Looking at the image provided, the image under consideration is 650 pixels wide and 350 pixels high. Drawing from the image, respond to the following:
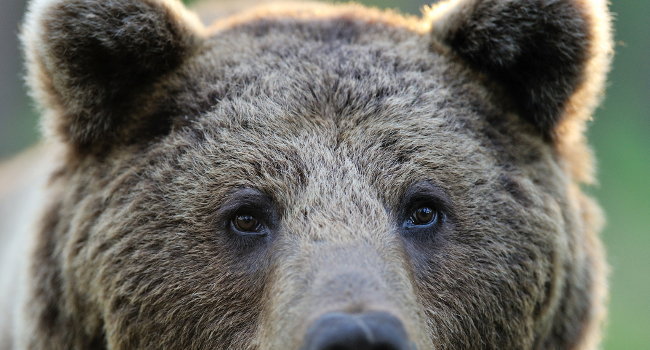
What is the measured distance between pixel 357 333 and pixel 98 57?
78.5 inches

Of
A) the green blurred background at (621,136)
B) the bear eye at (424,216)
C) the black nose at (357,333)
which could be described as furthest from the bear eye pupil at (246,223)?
the green blurred background at (621,136)

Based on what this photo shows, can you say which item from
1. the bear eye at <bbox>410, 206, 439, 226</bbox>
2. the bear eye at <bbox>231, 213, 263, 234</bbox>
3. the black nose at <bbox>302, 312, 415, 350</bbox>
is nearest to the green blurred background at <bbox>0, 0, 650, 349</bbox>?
the bear eye at <bbox>410, 206, 439, 226</bbox>

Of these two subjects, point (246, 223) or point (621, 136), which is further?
point (621, 136)

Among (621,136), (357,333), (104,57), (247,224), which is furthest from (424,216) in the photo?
(621,136)

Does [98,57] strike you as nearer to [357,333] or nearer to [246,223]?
[246,223]

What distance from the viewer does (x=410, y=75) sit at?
416 cm

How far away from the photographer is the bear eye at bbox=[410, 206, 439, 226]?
151 inches

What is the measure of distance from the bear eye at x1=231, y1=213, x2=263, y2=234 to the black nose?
0.81 meters

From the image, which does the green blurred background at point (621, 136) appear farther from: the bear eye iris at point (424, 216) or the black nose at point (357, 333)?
the black nose at point (357, 333)

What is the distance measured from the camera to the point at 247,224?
149 inches

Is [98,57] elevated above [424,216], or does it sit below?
above

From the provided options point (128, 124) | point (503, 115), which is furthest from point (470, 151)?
point (128, 124)

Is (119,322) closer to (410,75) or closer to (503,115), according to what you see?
(410,75)

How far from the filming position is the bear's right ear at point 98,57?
3949 millimetres
